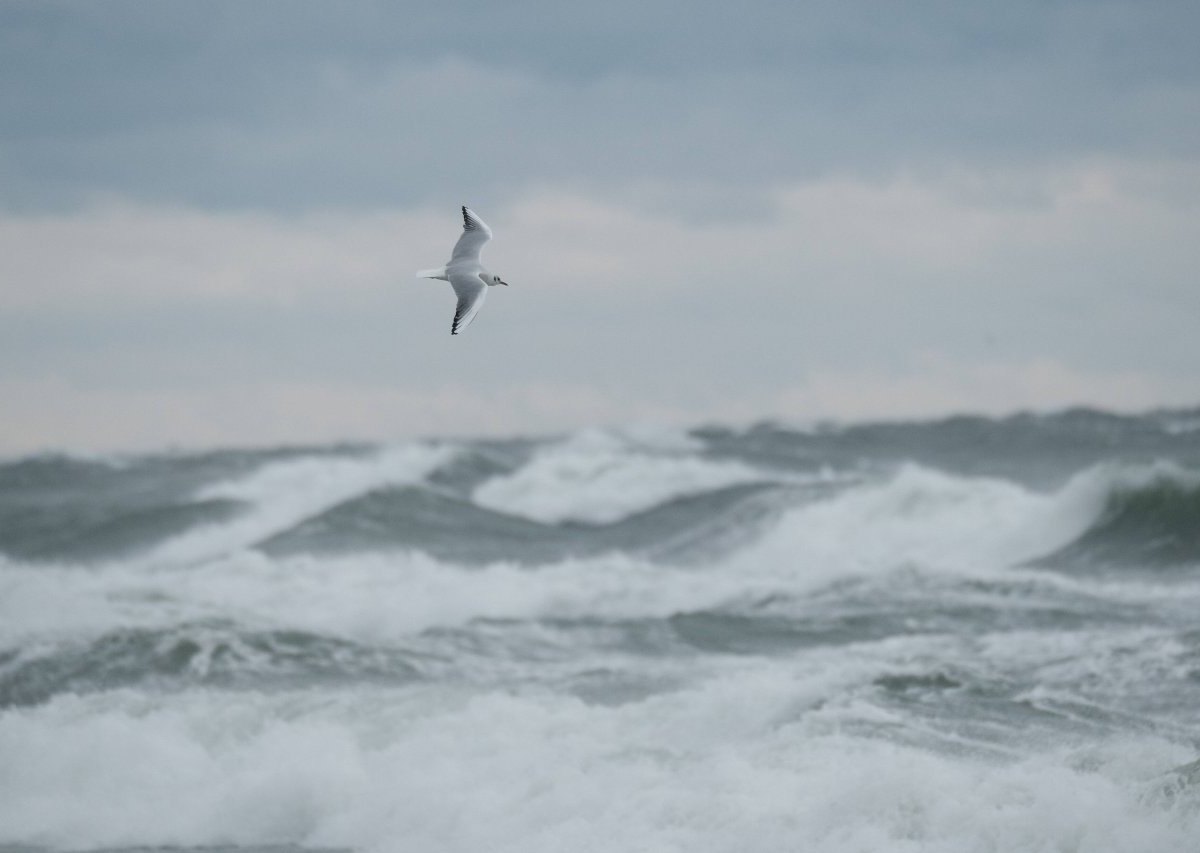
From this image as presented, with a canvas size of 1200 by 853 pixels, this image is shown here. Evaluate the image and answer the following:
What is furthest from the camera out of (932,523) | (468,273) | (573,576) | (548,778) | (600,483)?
(600,483)

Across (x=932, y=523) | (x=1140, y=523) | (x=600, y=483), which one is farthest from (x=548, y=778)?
(x=600, y=483)

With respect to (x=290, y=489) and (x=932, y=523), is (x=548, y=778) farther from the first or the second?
(x=290, y=489)

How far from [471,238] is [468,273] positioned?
912mm

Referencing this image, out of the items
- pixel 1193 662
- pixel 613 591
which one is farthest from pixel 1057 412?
pixel 1193 662

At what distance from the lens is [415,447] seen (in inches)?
1827

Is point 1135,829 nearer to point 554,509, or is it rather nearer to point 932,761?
point 932,761

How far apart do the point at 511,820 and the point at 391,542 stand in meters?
17.6

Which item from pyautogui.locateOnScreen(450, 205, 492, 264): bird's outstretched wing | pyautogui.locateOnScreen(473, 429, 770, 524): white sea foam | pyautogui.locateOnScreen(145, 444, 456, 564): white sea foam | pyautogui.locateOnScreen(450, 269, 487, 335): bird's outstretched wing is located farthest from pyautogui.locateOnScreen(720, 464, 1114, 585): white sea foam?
pyautogui.locateOnScreen(450, 269, 487, 335): bird's outstretched wing

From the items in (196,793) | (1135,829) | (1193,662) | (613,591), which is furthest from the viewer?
(613,591)

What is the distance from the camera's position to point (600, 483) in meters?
37.4

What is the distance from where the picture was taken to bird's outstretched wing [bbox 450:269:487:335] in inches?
380

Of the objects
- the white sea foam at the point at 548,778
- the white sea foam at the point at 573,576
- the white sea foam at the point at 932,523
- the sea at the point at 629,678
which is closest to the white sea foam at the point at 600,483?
the sea at the point at 629,678

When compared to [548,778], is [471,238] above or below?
above

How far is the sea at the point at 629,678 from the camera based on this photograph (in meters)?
10.9
